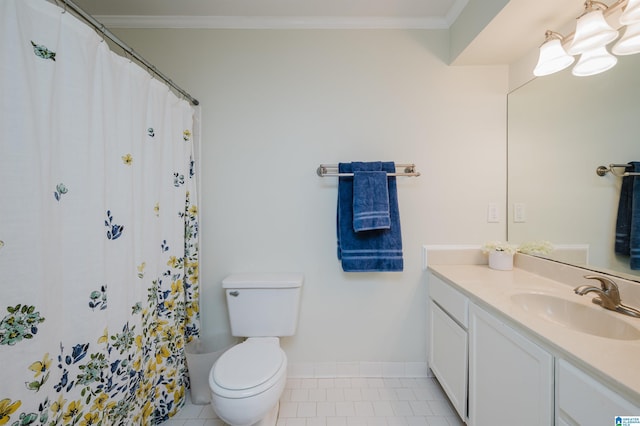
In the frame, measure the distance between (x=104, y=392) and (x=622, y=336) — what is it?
2.00 metres

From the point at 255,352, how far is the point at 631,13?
2137mm

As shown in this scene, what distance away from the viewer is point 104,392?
3.34 feet

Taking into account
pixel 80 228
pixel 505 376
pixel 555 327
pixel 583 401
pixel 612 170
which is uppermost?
pixel 612 170

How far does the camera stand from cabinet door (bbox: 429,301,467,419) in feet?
4.15

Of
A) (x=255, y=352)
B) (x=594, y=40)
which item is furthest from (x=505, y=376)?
(x=594, y=40)

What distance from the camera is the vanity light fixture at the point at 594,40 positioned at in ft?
3.13

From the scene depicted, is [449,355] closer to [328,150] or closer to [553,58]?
[328,150]

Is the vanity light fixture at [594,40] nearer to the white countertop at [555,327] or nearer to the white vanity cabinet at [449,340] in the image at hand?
the white countertop at [555,327]

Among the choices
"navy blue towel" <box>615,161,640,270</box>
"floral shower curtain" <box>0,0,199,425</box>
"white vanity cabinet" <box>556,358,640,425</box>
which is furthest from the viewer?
"navy blue towel" <box>615,161,640,270</box>

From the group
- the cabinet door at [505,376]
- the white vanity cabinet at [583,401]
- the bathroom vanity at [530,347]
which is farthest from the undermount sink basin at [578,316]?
the white vanity cabinet at [583,401]

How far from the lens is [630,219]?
1.04 metres

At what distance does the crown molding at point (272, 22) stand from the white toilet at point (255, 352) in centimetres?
166

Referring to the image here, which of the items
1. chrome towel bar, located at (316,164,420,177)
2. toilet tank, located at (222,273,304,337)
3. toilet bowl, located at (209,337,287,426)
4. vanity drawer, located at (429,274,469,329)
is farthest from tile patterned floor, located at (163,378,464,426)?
chrome towel bar, located at (316,164,420,177)

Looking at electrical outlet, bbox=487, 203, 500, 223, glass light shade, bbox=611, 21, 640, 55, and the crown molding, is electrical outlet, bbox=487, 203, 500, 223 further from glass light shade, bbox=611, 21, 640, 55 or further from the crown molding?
the crown molding
